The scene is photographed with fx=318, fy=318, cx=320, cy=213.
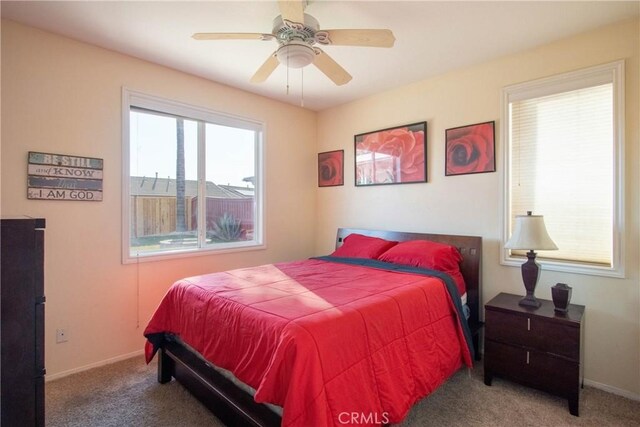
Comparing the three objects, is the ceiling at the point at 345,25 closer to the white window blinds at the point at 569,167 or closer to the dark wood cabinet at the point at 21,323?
the white window blinds at the point at 569,167

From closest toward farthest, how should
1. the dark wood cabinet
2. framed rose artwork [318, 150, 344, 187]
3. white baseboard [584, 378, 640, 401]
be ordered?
the dark wood cabinet
white baseboard [584, 378, 640, 401]
framed rose artwork [318, 150, 344, 187]

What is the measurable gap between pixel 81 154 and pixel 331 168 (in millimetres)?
2729

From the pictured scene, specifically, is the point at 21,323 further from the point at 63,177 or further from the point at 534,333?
the point at 534,333

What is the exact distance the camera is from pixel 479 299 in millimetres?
2893

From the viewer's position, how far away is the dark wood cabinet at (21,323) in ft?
4.12

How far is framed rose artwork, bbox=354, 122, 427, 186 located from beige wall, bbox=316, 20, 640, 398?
0.28ft

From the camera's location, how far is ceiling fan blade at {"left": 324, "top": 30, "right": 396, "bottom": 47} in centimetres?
186

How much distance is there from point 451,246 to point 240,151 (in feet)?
8.42

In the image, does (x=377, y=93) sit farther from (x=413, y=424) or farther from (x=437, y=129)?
(x=413, y=424)

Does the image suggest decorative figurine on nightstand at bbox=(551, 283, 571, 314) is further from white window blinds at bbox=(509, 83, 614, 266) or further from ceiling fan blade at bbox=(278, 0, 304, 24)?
ceiling fan blade at bbox=(278, 0, 304, 24)

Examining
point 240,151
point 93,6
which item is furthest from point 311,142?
point 93,6

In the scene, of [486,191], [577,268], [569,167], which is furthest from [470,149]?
[577,268]

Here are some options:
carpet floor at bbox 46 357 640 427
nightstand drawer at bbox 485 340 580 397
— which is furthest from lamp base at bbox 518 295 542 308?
carpet floor at bbox 46 357 640 427

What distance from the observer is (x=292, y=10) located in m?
1.71
